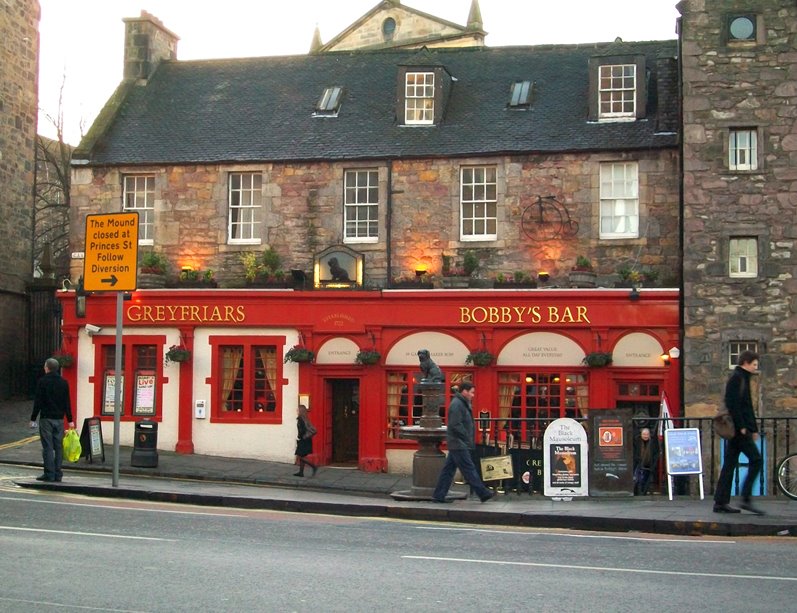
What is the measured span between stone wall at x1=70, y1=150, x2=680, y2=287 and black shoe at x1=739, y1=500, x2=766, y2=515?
1177 cm

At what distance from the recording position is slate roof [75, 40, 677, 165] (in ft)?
87.5

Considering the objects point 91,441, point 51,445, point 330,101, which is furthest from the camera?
point 330,101

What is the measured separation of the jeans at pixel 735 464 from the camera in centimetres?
1352

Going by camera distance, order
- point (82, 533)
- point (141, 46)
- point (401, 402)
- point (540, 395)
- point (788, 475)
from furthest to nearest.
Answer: point (141, 46) → point (401, 402) → point (540, 395) → point (788, 475) → point (82, 533)

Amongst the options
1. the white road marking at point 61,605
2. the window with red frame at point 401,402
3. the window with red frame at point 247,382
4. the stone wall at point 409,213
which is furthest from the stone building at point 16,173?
the white road marking at point 61,605

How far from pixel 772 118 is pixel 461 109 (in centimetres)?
744

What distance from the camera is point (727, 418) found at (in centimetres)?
1370

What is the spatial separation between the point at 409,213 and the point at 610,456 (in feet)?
35.8

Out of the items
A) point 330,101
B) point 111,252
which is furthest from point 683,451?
point 330,101

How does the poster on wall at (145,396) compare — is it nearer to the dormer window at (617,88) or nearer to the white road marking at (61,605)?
the dormer window at (617,88)

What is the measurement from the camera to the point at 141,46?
30562mm

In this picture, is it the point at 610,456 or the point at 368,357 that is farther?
the point at 368,357

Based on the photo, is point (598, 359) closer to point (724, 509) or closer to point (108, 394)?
point (724, 509)

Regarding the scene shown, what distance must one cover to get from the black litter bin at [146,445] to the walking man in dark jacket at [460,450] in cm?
844
